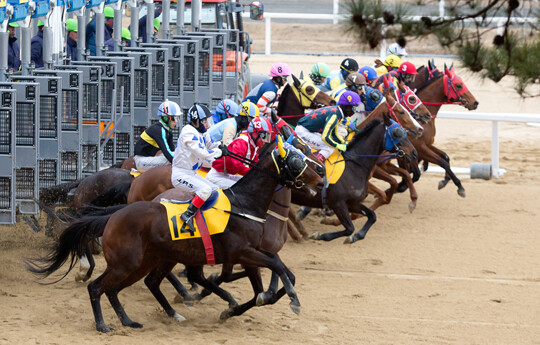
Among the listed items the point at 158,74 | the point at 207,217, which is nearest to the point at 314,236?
the point at 158,74

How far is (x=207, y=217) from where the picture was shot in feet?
26.0

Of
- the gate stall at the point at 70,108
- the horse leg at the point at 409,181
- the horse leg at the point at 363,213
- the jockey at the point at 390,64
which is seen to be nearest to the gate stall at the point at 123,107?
the gate stall at the point at 70,108

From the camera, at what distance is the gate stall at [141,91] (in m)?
11.5

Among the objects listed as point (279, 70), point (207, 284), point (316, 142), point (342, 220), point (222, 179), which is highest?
point (279, 70)

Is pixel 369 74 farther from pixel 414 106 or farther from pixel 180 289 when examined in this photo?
pixel 180 289

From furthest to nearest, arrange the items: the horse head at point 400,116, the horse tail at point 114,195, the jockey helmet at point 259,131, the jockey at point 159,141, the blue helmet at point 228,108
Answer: the horse head at point 400,116
the blue helmet at point 228,108
the jockey at point 159,141
the horse tail at point 114,195
the jockey helmet at point 259,131

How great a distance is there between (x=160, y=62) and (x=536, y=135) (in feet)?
31.6

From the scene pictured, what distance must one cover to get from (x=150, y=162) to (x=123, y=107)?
1.39 metres

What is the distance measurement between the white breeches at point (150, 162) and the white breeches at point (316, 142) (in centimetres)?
181

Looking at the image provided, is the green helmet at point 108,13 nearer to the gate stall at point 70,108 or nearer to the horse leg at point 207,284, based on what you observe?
the gate stall at point 70,108

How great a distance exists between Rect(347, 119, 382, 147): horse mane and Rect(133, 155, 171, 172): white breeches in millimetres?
2181

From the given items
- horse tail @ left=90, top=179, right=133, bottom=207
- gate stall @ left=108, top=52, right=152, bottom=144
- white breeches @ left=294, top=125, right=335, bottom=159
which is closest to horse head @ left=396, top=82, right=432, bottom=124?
white breeches @ left=294, top=125, right=335, bottom=159

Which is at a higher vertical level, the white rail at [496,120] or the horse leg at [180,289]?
the white rail at [496,120]

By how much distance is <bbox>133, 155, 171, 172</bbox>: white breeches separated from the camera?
10180 mm
